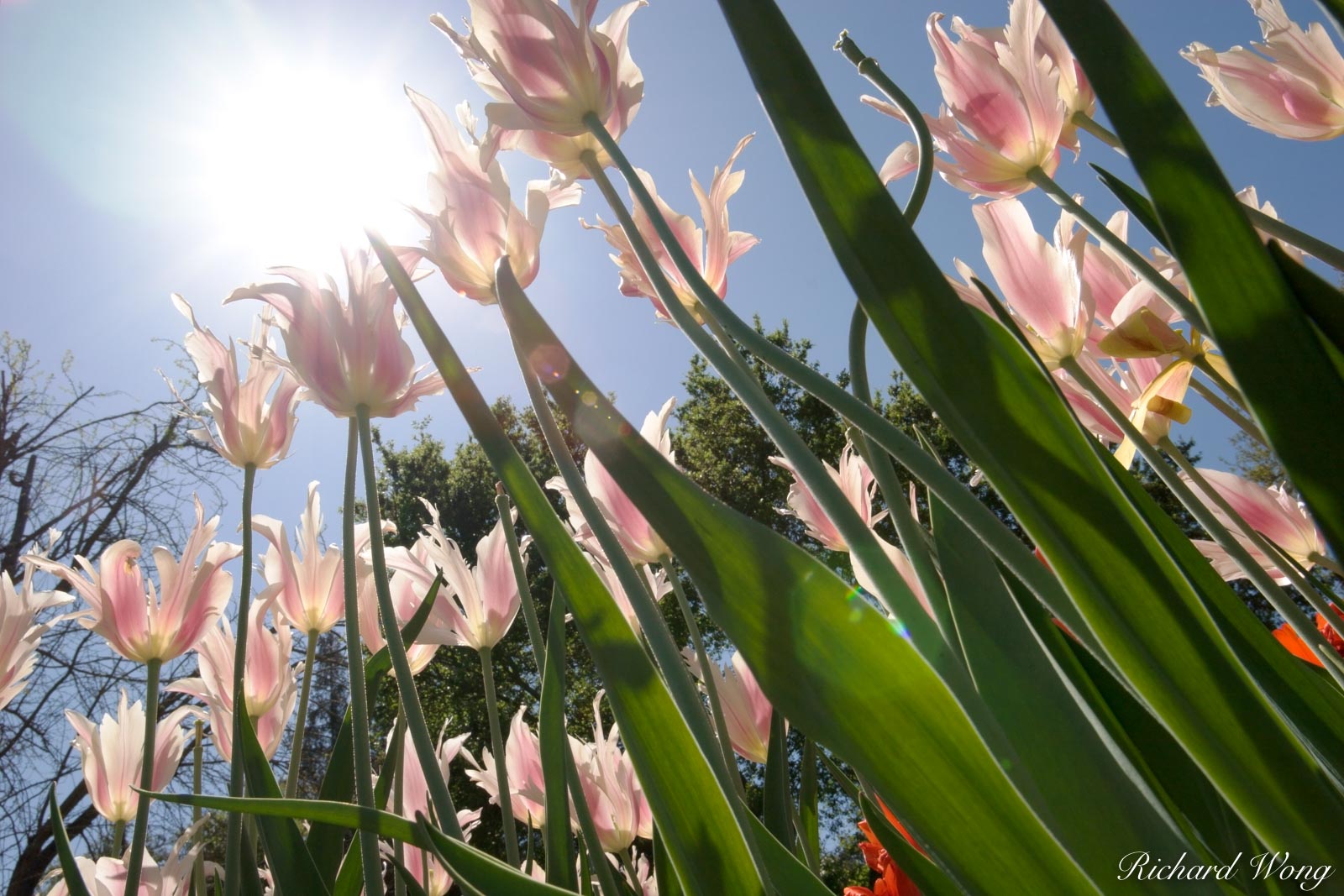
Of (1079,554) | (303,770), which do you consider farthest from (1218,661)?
(303,770)

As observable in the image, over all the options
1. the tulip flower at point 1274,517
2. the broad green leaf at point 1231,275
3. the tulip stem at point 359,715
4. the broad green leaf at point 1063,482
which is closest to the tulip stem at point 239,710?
the tulip stem at point 359,715

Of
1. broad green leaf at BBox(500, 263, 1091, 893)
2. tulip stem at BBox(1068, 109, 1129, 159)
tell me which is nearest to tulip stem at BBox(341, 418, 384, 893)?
broad green leaf at BBox(500, 263, 1091, 893)

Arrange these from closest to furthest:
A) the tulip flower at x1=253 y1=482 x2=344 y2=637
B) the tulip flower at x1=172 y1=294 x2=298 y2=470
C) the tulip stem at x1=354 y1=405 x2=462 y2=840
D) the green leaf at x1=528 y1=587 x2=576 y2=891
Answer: the tulip stem at x1=354 y1=405 x2=462 y2=840, the green leaf at x1=528 y1=587 x2=576 y2=891, the tulip flower at x1=172 y1=294 x2=298 y2=470, the tulip flower at x1=253 y1=482 x2=344 y2=637

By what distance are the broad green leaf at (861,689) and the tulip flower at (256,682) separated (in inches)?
43.8

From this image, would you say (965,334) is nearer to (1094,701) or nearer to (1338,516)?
(1338,516)

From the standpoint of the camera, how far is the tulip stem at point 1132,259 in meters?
0.67

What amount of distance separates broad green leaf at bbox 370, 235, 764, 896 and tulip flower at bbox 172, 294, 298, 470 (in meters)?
0.77

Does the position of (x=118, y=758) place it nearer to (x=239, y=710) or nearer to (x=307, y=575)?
(x=307, y=575)

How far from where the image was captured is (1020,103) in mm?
932

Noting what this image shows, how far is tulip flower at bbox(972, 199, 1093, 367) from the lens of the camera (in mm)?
971

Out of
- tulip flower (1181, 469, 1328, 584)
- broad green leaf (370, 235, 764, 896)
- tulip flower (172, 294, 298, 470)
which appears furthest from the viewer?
tulip flower (172, 294, 298, 470)

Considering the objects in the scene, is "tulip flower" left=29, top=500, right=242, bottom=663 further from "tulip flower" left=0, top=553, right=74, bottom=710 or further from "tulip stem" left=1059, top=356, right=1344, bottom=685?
"tulip stem" left=1059, top=356, right=1344, bottom=685

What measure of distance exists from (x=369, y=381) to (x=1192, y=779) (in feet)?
2.76

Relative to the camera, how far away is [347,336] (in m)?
0.94
